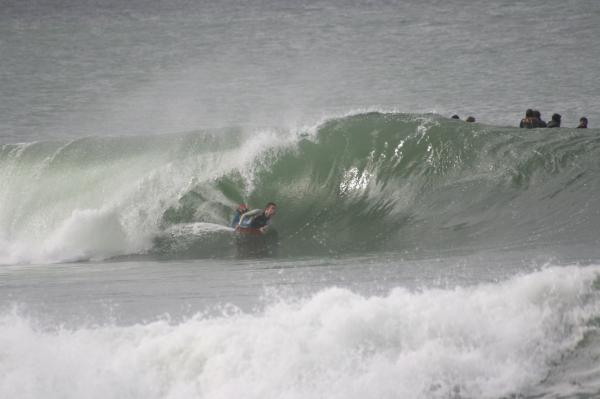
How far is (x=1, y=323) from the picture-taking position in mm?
10016

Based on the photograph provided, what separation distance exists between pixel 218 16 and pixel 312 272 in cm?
5282

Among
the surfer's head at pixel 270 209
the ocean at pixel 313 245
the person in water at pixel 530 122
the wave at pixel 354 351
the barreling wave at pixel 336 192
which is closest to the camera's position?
the wave at pixel 354 351

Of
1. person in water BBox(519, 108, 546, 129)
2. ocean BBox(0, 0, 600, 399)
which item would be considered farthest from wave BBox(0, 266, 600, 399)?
person in water BBox(519, 108, 546, 129)

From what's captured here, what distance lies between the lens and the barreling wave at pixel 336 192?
1546 centimetres

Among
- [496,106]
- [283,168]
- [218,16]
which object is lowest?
[283,168]

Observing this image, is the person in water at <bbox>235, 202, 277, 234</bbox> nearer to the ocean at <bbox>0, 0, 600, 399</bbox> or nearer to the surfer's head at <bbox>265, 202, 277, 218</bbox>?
the surfer's head at <bbox>265, 202, 277, 218</bbox>

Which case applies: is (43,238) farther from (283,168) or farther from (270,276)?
(270,276)

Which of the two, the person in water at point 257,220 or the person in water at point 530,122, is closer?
the person in water at point 257,220

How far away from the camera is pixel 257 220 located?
16.7 meters

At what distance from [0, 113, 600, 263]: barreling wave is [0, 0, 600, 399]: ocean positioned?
0.15 ft

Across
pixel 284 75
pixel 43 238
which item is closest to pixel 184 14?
pixel 284 75

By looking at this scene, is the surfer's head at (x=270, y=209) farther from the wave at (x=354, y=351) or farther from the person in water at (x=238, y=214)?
the wave at (x=354, y=351)

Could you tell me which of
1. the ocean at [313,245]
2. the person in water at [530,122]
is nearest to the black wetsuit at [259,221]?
the ocean at [313,245]

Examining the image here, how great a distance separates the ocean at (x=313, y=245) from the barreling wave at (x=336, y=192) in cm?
5
